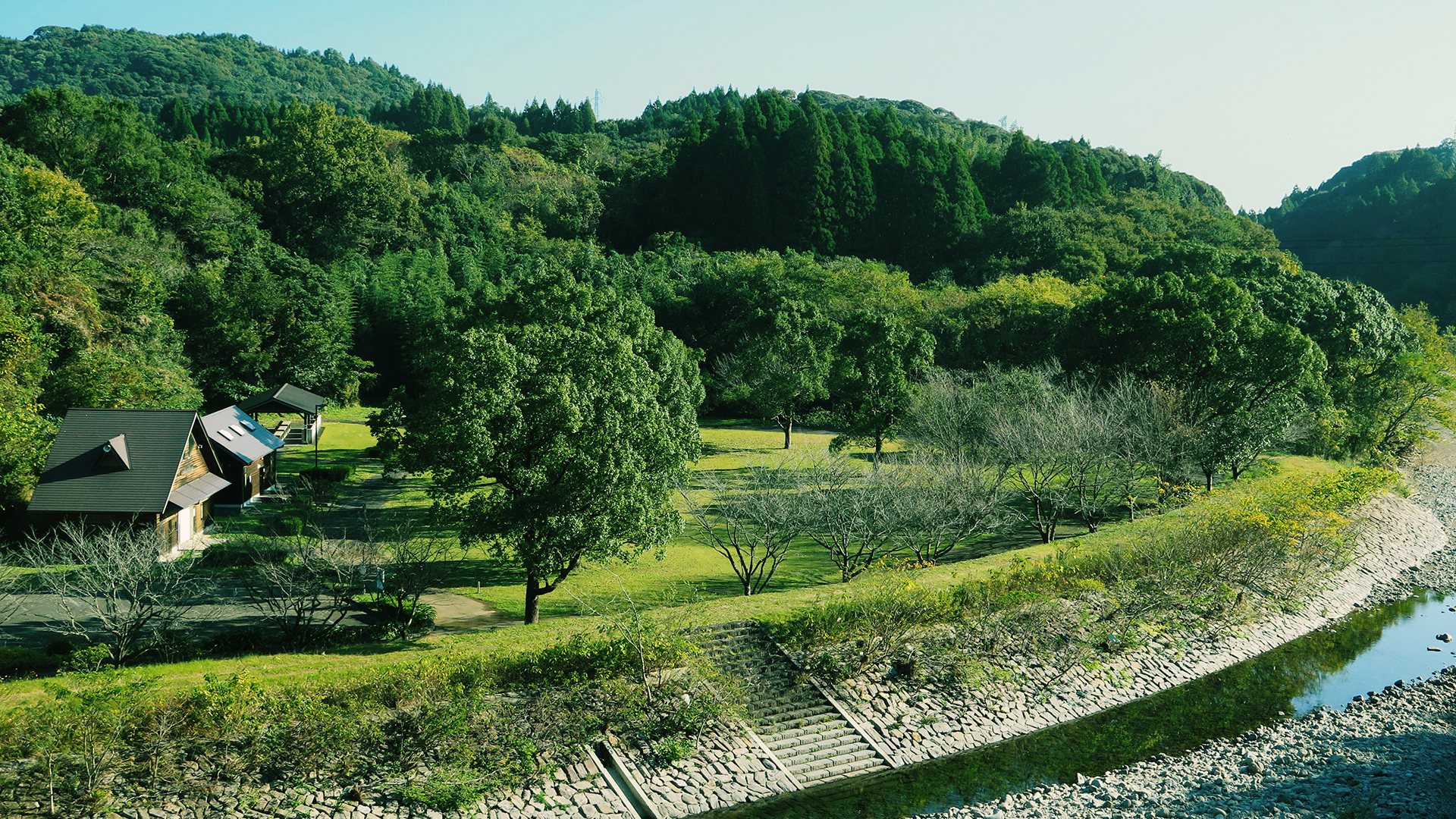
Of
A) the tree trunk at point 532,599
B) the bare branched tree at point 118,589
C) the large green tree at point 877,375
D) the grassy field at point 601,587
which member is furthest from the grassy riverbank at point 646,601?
the large green tree at point 877,375

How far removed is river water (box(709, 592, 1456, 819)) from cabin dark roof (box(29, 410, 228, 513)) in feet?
58.6

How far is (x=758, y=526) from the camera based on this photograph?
2266 centimetres

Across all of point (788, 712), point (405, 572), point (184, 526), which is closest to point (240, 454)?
point (184, 526)

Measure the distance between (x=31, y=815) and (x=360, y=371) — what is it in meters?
39.5

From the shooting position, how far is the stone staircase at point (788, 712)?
14.7 m

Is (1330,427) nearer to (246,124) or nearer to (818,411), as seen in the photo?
(818,411)

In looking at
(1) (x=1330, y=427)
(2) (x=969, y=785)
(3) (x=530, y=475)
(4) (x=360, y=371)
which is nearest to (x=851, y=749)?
(2) (x=969, y=785)

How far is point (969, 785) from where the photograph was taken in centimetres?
1438

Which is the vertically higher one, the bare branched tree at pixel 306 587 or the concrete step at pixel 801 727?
the bare branched tree at pixel 306 587

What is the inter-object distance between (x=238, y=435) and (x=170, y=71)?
98971 millimetres

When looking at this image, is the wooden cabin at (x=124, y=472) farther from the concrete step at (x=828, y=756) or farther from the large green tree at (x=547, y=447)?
the concrete step at (x=828, y=756)

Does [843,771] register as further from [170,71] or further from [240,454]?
[170,71]

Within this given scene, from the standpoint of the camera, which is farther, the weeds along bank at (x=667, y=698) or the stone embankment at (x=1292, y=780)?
the stone embankment at (x=1292, y=780)

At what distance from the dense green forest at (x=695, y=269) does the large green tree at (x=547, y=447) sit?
2899mm
